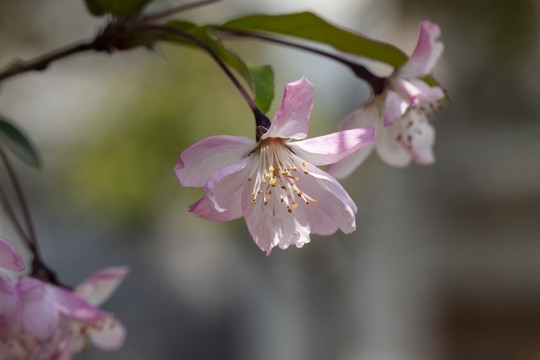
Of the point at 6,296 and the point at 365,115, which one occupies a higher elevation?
the point at 365,115

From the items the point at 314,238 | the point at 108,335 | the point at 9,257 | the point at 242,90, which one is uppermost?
the point at 242,90

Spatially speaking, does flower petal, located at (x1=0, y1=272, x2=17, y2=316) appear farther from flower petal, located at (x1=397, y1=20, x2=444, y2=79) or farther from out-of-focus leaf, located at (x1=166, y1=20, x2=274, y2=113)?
flower petal, located at (x1=397, y1=20, x2=444, y2=79)

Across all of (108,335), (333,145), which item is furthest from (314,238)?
(333,145)

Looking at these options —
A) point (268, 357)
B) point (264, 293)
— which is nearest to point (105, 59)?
point (264, 293)

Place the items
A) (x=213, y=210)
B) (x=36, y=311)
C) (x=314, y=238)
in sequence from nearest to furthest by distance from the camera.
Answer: (x=213, y=210) < (x=36, y=311) < (x=314, y=238)

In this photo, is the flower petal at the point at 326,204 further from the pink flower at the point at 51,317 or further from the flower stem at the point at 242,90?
the pink flower at the point at 51,317

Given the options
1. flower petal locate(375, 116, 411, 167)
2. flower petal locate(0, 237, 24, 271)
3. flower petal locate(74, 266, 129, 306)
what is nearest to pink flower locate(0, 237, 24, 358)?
flower petal locate(0, 237, 24, 271)

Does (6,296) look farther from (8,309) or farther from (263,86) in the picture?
(263,86)

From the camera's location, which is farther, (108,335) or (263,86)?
(108,335)
